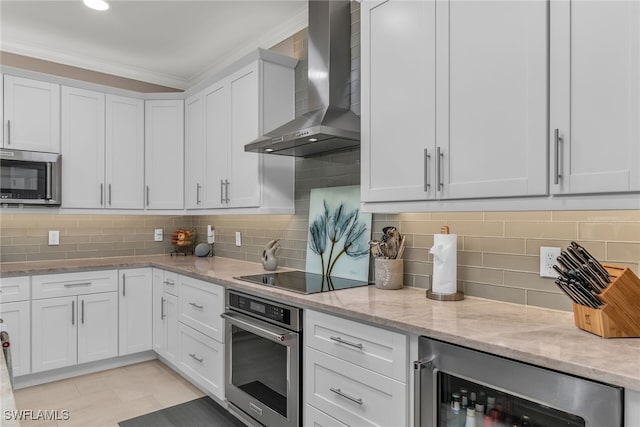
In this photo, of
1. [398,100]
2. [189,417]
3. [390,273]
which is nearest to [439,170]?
[398,100]

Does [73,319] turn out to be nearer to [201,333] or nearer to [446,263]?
[201,333]

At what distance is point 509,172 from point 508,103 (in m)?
0.25

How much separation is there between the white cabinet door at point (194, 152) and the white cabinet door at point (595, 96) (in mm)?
2783

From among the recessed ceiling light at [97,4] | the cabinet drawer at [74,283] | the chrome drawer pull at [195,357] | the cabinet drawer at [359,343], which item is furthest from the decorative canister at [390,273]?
the recessed ceiling light at [97,4]

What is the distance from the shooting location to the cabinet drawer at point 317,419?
184 cm

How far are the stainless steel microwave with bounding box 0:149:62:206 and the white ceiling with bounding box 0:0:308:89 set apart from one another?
0.98m

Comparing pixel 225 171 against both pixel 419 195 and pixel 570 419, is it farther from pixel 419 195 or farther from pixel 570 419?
pixel 570 419

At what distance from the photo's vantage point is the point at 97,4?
9.37 feet

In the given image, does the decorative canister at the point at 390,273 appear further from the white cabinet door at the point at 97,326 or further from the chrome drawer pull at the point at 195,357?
the white cabinet door at the point at 97,326

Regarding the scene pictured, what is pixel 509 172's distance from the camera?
1.53 meters

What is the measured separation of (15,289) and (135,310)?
87 centimetres

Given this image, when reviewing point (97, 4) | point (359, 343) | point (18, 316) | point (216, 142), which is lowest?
point (18, 316)

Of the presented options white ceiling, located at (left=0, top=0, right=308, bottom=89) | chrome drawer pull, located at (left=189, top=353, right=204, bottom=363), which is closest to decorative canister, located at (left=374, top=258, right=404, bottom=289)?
chrome drawer pull, located at (left=189, top=353, right=204, bottom=363)

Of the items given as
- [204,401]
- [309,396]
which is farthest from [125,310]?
[309,396]
